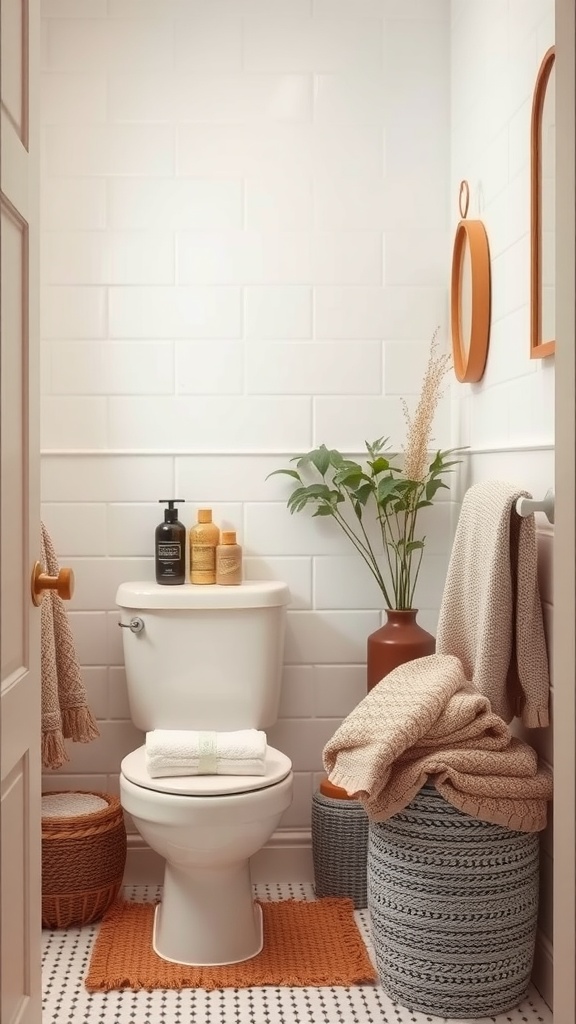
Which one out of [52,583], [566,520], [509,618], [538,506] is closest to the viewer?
[566,520]

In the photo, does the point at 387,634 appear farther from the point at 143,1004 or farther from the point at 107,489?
the point at 143,1004

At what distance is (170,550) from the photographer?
2.67m

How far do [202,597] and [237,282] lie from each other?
2.87ft

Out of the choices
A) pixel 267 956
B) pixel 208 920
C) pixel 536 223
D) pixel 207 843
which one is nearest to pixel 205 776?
pixel 207 843

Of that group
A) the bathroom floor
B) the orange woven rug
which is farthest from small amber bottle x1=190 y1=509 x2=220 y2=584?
the bathroom floor

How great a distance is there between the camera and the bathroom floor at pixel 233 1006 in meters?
2.07

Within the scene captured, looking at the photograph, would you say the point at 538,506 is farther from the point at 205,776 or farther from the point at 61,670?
Result: the point at 61,670

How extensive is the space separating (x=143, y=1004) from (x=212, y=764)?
0.50 metres

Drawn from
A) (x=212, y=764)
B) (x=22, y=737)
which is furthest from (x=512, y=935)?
(x=22, y=737)

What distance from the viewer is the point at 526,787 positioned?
6.52 ft

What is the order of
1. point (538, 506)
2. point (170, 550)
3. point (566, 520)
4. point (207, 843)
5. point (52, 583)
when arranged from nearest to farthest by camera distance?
point (566, 520)
point (52, 583)
point (538, 506)
point (207, 843)
point (170, 550)

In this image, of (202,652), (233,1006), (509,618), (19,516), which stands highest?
(19,516)

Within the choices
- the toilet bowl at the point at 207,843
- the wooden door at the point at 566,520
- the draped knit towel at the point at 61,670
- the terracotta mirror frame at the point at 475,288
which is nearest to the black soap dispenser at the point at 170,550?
the draped knit towel at the point at 61,670

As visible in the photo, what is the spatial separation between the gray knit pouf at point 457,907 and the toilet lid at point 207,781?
0.29 metres
